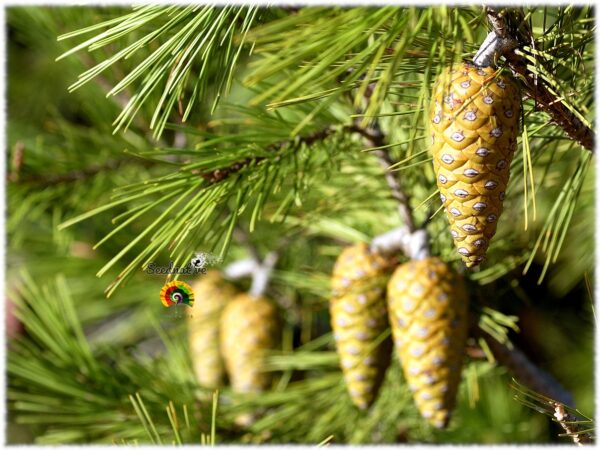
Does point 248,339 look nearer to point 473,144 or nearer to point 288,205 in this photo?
point 288,205

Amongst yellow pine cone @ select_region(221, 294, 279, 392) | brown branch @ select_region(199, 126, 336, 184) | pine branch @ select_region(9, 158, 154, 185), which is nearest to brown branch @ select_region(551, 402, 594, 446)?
brown branch @ select_region(199, 126, 336, 184)

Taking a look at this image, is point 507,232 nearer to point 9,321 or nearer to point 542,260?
point 542,260

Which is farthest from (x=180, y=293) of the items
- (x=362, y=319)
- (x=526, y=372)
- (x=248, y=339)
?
(x=526, y=372)

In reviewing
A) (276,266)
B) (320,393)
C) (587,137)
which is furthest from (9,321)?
(587,137)

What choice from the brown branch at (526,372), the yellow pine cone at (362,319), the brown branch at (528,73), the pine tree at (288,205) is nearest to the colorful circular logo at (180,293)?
the pine tree at (288,205)

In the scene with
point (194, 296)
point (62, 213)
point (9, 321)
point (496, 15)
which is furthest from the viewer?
point (9, 321)

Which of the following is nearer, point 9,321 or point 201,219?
point 201,219

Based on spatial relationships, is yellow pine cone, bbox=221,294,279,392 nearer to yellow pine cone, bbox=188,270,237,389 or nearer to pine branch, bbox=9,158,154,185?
yellow pine cone, bbox=188,270,237,389

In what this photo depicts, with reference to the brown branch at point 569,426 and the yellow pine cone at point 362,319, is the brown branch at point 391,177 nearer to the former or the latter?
the yellow pine cone at point 362,319
